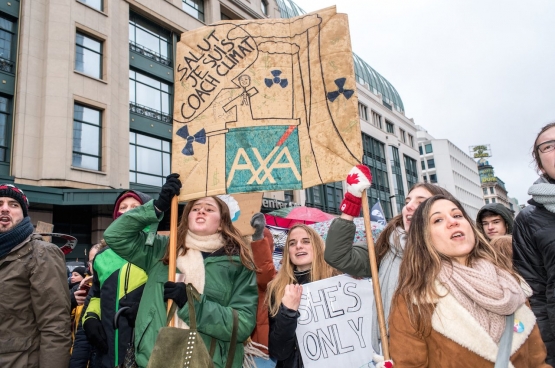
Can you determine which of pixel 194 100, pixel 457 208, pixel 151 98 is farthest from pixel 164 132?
pixel 457 208

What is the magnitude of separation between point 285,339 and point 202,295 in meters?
0.69

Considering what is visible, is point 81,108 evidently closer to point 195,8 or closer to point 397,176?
point 195,8

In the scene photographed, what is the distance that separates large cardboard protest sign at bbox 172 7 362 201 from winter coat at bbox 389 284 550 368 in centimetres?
116

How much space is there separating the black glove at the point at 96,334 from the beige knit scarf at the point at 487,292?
243 centimetres

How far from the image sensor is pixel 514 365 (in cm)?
184

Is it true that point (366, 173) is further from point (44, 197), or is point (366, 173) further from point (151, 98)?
point (151, 98)

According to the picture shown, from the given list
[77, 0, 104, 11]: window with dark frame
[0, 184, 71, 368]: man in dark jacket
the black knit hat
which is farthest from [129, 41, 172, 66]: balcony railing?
[0, 184, 71, 368]: man in dark jacket

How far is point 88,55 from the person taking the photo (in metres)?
15.5

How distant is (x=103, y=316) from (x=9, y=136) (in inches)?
524

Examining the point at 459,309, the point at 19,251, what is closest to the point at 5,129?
the point at 19,251

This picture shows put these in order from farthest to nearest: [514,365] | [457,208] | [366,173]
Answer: [366,173] → [457,208] → [514,365]

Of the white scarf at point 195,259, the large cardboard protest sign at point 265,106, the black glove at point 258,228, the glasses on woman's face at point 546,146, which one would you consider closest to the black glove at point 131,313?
the white scarf at point 195,259

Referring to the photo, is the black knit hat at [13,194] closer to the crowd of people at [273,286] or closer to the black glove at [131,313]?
the crowd of people at [273,286]

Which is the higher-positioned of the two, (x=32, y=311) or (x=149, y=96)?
(x=149, y=96)
